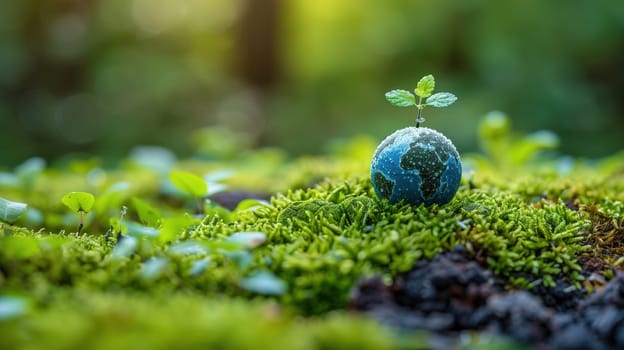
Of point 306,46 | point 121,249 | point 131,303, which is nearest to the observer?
point 131,303

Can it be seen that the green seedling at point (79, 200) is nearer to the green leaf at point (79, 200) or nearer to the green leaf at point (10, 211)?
the green leaf at point (79, 200)

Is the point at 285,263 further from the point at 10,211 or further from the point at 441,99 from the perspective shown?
the point at 10,211

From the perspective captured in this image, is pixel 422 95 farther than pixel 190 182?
No

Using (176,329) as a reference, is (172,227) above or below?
above

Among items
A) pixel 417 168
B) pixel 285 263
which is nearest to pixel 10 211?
pixel 285 263

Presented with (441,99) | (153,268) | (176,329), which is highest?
(441,99)

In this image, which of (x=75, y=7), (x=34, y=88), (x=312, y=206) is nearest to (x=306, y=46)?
(x=75, y=7)

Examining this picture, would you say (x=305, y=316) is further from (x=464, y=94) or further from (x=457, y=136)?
(x=464, y=94)
